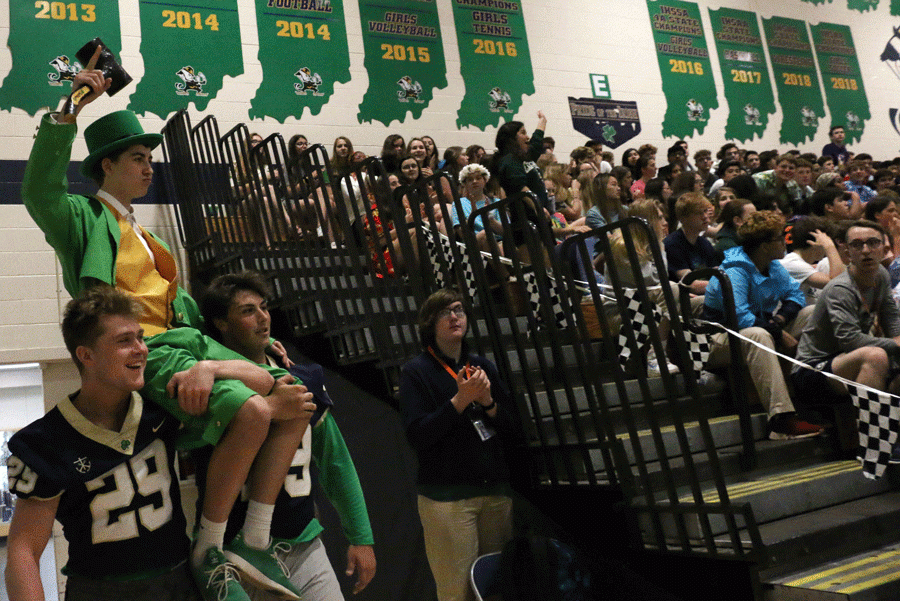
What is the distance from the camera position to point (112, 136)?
7.57 ft

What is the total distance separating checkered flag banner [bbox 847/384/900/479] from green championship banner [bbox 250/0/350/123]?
5470 millimetres

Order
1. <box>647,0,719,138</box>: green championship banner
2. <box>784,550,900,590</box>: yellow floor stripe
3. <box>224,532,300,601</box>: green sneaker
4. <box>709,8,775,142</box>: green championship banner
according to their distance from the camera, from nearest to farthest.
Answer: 1. <box>224,532,300,601</box>: green sneaker
2. <box>784,550,900,590</box>: yellow floor stripe
3. <box>647,0,719,138</box>: green championship banner
4. <box>709,8,775,142</box>: green championship banner

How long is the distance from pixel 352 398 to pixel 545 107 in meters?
5.64

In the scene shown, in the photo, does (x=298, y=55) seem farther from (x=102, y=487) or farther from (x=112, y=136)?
(x=102, y=487)

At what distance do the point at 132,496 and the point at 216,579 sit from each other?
0.27 metres

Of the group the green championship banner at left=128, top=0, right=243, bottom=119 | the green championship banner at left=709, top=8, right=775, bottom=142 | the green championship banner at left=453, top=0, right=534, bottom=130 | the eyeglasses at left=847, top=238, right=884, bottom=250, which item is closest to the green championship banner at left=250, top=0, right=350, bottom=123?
the green championship banner at left=128, top=0, right=243, bottom=119

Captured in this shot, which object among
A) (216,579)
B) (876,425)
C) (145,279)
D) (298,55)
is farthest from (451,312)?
(298,55)

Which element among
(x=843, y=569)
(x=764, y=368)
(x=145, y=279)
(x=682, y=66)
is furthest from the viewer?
(x=682, y=66)

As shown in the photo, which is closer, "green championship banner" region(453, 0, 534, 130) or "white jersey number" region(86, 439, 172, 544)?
"white jersey number" region(86, 439, 172, 544)

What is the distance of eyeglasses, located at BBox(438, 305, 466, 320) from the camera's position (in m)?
3.10

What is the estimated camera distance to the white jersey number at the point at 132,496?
1748mm

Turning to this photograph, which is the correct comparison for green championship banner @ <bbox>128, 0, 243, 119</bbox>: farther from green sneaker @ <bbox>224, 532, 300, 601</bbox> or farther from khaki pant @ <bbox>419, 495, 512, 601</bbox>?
green sneaker @ <bbox>224, 532, 300, 601</bbox>

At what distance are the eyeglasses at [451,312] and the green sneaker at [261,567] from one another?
125 centimetres

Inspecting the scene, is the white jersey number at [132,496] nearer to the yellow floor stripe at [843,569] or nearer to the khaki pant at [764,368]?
the yellow floor stripe at [843,569]
